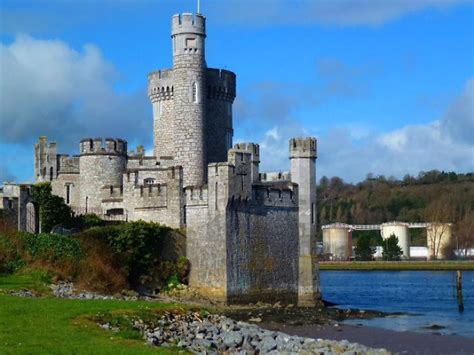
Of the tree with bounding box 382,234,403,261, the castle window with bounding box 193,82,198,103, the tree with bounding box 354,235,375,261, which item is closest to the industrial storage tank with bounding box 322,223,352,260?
the tree with bounding box 354,235,375,261

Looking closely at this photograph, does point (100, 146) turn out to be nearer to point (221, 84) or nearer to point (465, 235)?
point (221, 84)

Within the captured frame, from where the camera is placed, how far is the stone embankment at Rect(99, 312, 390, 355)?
26016 millimetres

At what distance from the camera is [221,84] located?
2021 inches

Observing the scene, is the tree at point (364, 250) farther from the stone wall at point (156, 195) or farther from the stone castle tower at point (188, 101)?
the stone wall at point (156, 195)

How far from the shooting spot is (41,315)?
2619cm

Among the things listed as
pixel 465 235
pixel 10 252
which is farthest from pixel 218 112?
pixel 465 235

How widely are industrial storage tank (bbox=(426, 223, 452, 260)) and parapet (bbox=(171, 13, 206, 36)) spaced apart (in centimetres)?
10046

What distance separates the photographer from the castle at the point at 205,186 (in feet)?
143

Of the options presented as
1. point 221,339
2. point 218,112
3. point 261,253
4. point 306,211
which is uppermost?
point 218,112

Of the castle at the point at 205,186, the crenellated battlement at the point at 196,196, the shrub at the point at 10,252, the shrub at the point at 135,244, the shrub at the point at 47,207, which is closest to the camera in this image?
the shrub at the point at 10,252

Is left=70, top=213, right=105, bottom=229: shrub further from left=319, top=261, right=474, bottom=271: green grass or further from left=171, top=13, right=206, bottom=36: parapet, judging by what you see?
left=319, top=261, right=474, bottom=271: green grass

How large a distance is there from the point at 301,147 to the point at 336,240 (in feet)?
327

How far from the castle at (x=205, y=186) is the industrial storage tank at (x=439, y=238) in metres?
96.3

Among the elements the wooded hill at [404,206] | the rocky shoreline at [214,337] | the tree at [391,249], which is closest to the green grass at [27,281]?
the rocky shoreline at [214,337]
